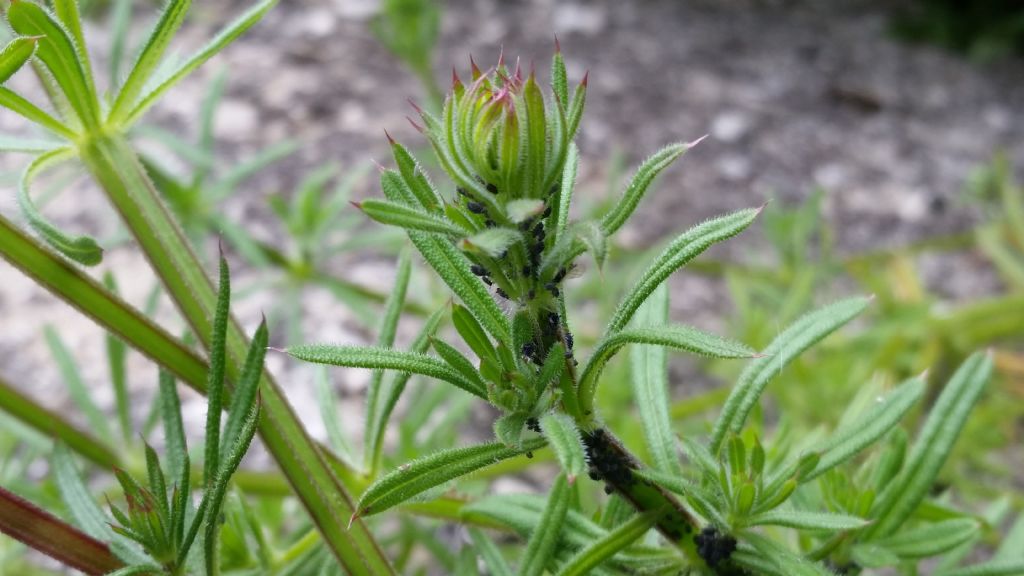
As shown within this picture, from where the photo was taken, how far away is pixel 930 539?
2.34 feet

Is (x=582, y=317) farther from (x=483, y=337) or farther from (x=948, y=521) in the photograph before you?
(x=483, y=337)

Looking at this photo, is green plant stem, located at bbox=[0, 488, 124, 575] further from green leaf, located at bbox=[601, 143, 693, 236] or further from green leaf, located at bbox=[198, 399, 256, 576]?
green leaf, located at bbox=[601, 143, 693, 236]

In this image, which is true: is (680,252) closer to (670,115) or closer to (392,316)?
(392,316)

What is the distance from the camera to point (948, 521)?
72cm

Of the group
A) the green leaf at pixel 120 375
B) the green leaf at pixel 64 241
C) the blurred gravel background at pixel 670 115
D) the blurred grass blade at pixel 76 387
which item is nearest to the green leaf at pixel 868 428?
the green leaf at pixel 64 241

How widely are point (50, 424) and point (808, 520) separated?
0.63 m

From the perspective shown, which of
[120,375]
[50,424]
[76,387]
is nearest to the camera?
[50,424]

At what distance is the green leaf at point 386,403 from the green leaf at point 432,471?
0.11 m

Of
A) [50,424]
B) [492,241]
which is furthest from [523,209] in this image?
[50,424]

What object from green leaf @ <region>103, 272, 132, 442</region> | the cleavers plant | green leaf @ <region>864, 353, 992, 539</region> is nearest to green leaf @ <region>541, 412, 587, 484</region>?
the cleavers plant

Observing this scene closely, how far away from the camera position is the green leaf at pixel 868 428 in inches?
26.1

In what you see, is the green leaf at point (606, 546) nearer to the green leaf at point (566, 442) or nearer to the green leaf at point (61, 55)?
the green leaf at point (566, 442)

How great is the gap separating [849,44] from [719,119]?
1.81 ft

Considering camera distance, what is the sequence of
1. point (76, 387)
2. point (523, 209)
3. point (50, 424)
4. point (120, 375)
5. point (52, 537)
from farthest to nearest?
point (76, 387), point (120, 375), point (50, 424), point (52, 537), point (523, 209)
